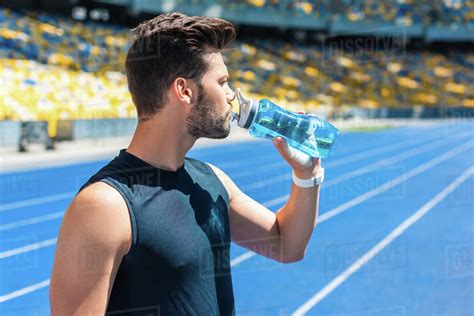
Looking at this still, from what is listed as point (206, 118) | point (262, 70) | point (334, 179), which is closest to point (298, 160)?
point (206, 118)

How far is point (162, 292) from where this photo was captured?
1.66 metres

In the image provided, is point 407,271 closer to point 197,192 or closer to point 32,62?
point 197,192

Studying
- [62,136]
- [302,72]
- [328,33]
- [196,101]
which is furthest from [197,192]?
[328,33]

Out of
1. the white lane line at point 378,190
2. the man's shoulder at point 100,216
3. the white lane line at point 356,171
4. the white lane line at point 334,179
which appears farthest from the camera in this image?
the white lane line at point 356,171

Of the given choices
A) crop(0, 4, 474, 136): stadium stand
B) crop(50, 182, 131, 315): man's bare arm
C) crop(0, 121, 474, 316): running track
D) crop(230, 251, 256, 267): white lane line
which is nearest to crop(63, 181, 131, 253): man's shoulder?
crop(50, 182, 131, 315): man's bare arm

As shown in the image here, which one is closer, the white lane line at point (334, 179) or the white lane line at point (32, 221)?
the white lane line at point (32, 221)

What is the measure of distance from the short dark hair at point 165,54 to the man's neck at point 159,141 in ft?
0.12

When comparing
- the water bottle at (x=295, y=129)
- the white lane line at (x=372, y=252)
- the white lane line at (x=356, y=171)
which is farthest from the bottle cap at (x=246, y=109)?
the white lane line at (x=356, y=171)

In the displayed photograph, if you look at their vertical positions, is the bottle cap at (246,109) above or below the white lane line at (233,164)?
above

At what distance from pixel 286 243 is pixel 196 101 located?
28.0 inches

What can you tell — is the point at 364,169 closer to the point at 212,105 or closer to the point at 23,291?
the point at 23,291

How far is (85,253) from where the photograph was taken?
1551 millimetres

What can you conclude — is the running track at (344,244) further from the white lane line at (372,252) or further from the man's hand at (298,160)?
the man's hand at (298,160)

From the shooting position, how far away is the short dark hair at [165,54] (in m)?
1.72
